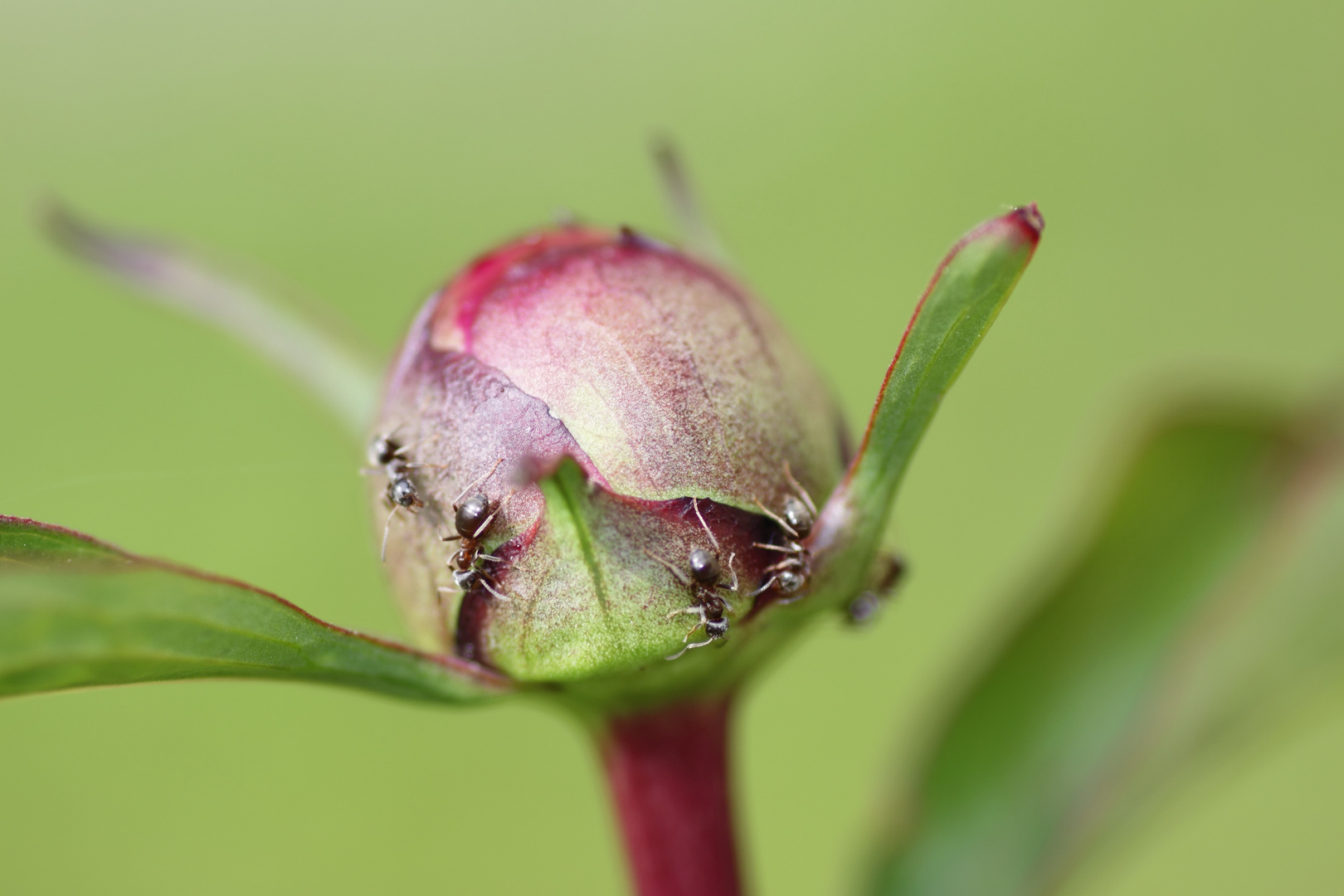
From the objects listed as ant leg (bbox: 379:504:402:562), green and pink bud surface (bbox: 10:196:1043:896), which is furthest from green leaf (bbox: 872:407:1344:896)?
ant leg (bbox: 379:504:402:562)

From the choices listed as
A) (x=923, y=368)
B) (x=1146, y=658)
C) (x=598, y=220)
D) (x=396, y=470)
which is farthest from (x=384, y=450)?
(x=598, y=220)

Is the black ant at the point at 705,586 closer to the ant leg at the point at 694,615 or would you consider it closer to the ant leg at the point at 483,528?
the ant leg at the point at 694,615

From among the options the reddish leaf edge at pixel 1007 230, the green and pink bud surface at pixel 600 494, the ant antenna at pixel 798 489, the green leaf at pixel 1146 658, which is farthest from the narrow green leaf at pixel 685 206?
the green leaf at pixel 1146 658

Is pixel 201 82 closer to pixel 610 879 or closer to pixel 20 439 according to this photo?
pixel 20 439

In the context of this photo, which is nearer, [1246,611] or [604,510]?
[604,510]

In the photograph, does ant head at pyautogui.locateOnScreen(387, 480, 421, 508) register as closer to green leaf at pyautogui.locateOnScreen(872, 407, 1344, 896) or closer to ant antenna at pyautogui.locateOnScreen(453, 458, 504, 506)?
ant antenna at pyautogui.locateOnScreen(453, 458, 504, 506)

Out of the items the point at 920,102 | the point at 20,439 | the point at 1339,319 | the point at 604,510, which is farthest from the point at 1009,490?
the point at 604,510
